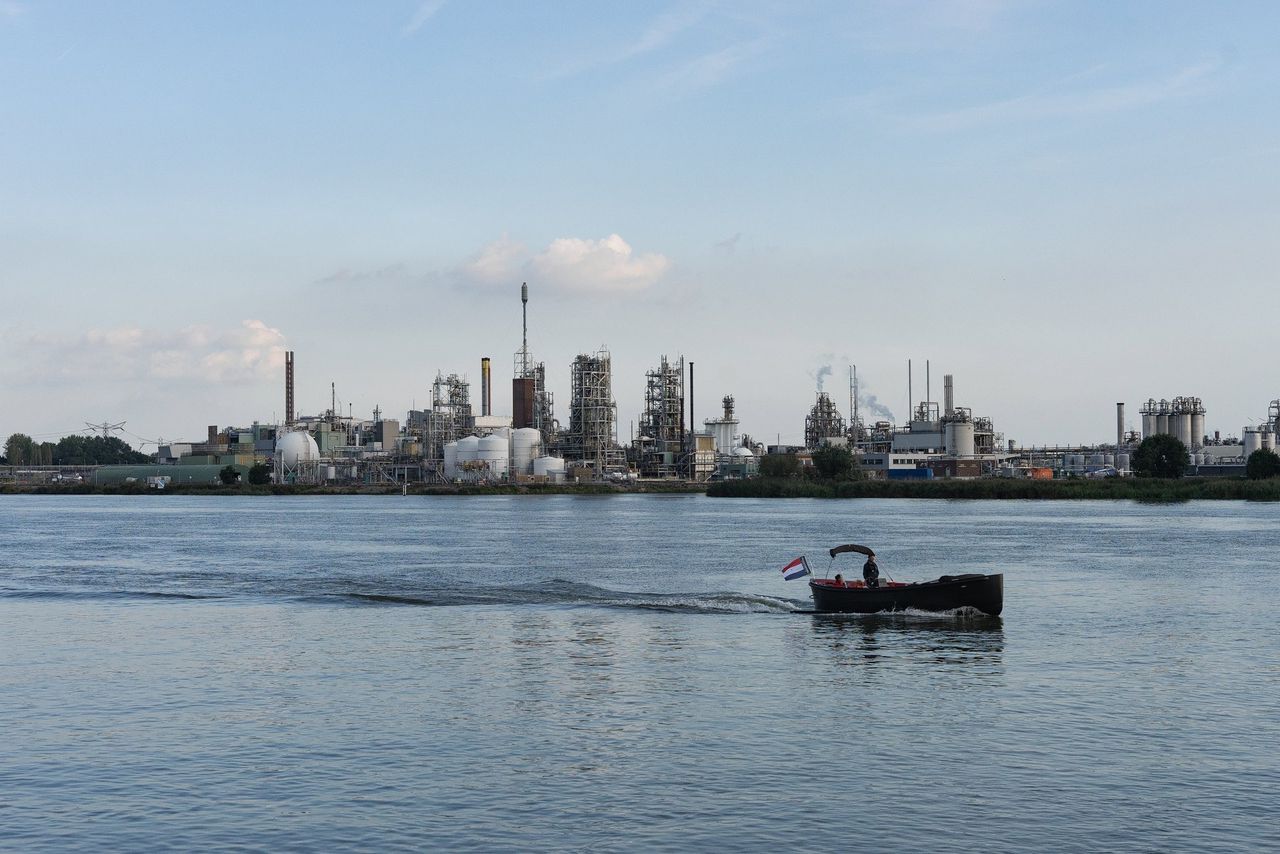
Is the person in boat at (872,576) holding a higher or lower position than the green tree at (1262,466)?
lower

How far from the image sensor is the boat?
153 feet

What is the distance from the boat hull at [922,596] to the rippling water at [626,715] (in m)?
0.83

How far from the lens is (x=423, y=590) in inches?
2315

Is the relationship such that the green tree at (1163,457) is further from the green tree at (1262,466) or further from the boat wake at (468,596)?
the boat wake at (468,596)

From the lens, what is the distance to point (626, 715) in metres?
29.8

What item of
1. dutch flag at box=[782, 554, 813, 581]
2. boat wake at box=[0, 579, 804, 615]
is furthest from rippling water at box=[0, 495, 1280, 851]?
dutch flag at box=[782, 554, 813, 581]

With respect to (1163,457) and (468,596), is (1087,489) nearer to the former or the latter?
(1163,457)

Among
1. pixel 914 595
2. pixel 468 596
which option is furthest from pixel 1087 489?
pixel 914 595

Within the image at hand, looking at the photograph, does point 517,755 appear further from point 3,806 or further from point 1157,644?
point 1157,644

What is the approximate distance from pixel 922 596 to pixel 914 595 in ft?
1.10

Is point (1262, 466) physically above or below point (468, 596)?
above

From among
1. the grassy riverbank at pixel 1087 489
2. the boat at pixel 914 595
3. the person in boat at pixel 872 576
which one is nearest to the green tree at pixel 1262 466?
the grassy riverbank at pixel 1087 489

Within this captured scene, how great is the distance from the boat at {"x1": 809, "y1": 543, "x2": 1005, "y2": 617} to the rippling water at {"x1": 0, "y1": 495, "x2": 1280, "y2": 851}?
82 cm

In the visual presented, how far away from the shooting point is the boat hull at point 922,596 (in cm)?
4647
